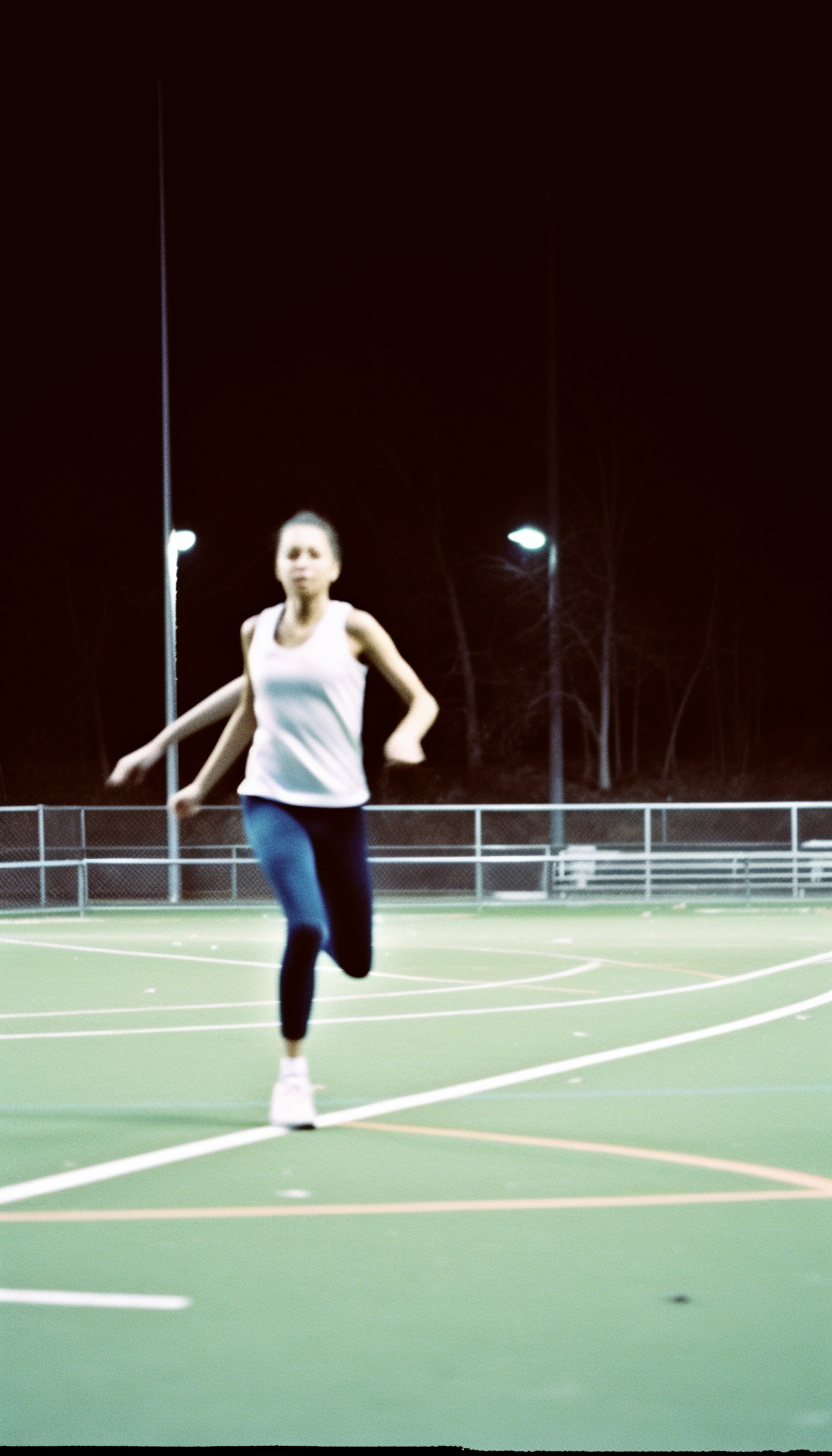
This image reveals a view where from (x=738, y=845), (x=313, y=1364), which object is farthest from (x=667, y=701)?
(x=313, y=1364)

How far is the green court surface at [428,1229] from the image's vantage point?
3.39 metres

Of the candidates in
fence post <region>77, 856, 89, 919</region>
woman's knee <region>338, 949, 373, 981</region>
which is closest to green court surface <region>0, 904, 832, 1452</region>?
woman's knee <region>338, 949, 373, 981</region>

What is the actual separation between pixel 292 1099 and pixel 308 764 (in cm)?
122

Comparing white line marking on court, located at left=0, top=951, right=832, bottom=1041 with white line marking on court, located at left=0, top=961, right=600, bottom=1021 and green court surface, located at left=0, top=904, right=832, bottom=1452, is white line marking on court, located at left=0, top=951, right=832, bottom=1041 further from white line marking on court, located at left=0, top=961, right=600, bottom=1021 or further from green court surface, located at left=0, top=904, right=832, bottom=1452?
white line marking on court, located at left=0, top=961, right=600, bottom=1021

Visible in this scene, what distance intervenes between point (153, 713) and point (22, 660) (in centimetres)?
453

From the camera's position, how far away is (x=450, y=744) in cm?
4709

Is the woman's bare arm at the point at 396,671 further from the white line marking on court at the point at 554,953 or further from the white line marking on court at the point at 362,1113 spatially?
the white line marking on court at the point at 554,953

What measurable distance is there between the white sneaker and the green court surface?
10 cm

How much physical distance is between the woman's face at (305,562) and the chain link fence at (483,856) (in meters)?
15.3

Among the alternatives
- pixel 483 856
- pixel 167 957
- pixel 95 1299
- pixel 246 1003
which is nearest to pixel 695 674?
pixel 483 856

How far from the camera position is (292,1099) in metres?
6.59

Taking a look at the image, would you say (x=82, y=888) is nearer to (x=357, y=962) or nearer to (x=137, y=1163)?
(x=357, y=962)

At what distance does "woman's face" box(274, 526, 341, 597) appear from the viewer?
643cm

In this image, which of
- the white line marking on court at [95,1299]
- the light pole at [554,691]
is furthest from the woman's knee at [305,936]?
the light pole at [554,691]
